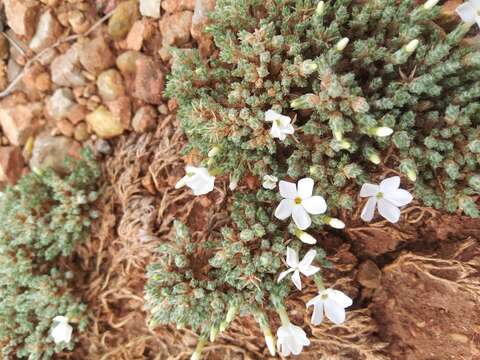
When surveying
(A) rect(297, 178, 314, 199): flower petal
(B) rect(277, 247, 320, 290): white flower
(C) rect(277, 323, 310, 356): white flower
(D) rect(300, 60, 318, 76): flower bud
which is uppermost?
(D) rect(300, 60, 318, 76): flower bud

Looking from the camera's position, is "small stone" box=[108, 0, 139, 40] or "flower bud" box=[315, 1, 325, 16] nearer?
"flower bud" box=[315, 1, 325, 16]

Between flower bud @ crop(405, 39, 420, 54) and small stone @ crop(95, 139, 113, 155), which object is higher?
flower bud @ crop(405, 39, 420, 54)

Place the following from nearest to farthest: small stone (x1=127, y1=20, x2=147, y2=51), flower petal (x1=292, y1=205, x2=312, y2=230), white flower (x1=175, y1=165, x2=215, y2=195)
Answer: flower petal (x1=292, y1=205, x2=312, y2=230), white flower (x1=175, y1=165, x2=215, y2=195), small stone (x1=127, y1=20, x2=147, y2=51)

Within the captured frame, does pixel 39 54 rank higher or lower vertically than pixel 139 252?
higher

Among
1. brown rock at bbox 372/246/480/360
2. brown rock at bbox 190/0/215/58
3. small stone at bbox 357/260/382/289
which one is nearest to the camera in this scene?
brown rock at bbox 372/246/480/360

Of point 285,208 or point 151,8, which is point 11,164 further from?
point 285,208

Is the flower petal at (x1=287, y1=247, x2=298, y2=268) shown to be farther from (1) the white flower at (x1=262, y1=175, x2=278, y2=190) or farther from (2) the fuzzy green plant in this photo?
(1) the white flower at (x1=262, y1=175, x2=278, y2=190)

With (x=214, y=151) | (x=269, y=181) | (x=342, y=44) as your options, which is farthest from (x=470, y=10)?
(x=214, y=151)

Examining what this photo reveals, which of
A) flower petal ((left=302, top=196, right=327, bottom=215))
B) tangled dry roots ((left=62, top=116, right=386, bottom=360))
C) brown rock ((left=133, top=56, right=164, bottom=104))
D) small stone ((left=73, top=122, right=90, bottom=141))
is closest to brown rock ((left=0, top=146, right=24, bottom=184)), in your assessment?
small stone ((left=73, top=122, right=90, bottom=141))
